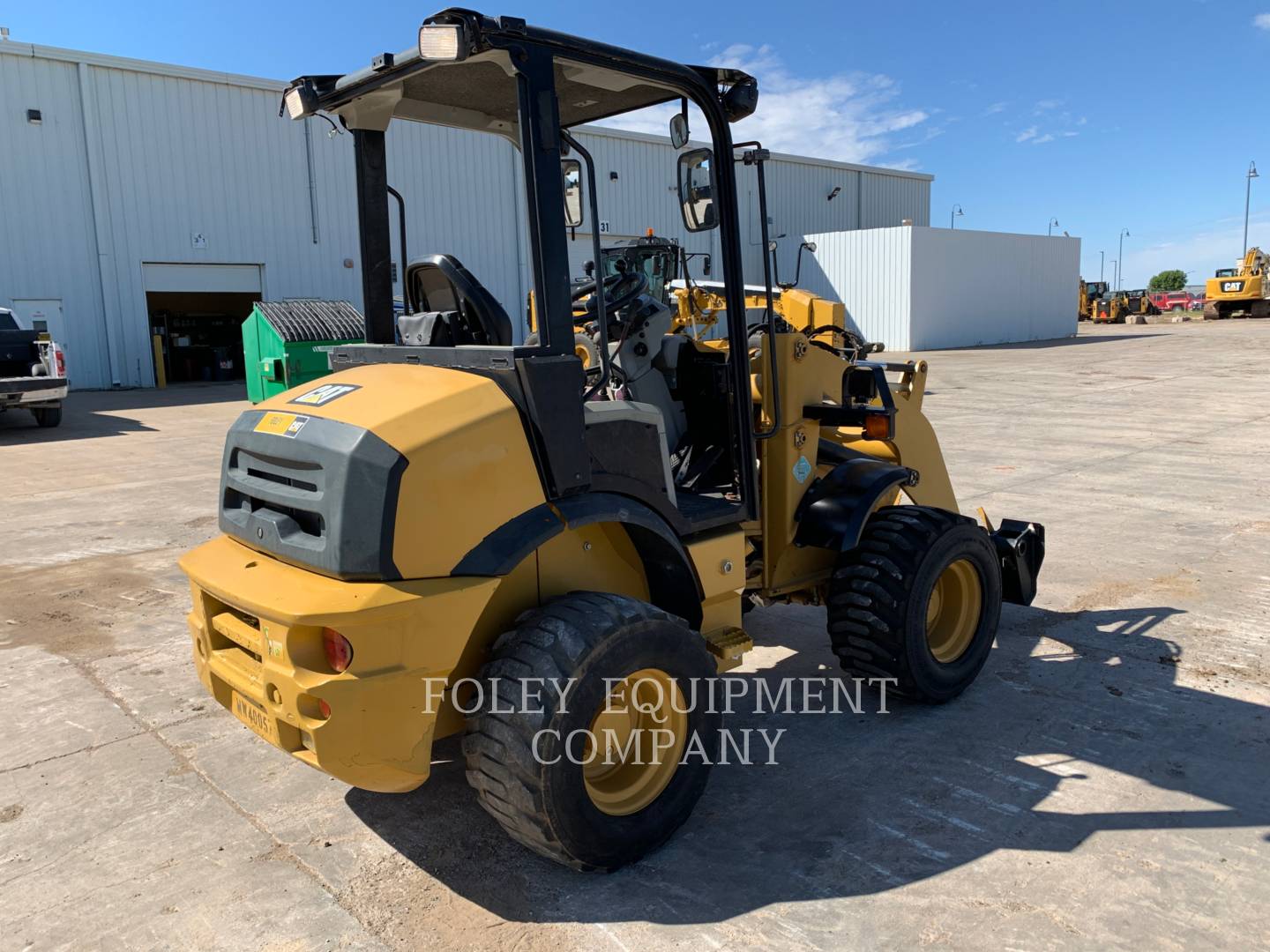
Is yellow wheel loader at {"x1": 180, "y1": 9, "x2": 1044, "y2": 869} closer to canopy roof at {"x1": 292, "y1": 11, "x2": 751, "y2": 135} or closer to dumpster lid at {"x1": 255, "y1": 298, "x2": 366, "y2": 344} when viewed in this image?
canopy roof at {"x1": 292, "y1": 11, "x2": 751, "y2": 135}

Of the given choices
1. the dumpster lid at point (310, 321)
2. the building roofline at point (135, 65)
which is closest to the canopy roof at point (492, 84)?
the dumpster lid at point (310, 321)

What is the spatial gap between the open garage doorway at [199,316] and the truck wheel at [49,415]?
7.10m

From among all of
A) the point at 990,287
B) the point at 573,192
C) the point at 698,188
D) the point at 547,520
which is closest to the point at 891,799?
the point at 547,520

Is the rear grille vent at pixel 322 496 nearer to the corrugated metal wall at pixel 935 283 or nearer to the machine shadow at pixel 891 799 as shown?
the machine shadow at pixel 891 799

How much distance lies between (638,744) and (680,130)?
2207mm

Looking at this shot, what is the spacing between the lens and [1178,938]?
105 inches

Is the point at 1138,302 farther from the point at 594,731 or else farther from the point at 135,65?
the point at 594,731

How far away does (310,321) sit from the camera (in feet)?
53.3

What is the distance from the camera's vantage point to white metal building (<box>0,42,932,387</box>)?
788 inches

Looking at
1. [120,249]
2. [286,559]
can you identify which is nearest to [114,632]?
[286,559]

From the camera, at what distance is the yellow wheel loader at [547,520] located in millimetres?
2719

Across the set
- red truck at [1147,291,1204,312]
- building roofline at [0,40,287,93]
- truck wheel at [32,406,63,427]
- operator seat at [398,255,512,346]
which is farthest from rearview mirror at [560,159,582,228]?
red truck at [1147,291,1204,312]

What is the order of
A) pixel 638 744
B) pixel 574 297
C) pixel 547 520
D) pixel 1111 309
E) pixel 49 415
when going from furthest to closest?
1. pixel 1111 309
2. pixel 49 415
3. pixel 574 297
4. pixel 638 744
5. pixel 547 520

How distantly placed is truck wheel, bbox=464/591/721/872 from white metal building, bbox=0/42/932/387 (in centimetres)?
1500
